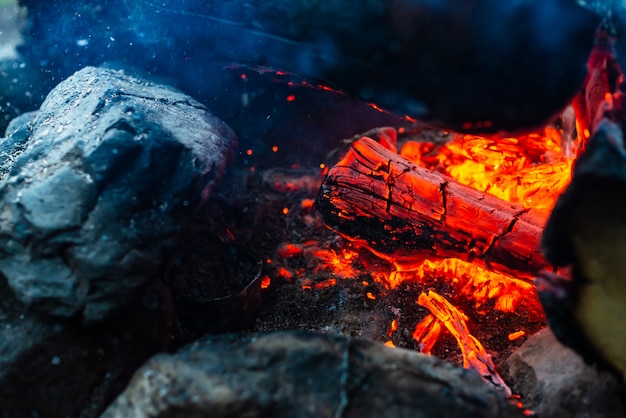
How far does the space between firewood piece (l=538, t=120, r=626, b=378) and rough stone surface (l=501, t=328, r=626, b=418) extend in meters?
0.23

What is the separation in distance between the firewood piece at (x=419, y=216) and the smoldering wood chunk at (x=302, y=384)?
3.35 feet

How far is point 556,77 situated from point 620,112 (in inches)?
13.8

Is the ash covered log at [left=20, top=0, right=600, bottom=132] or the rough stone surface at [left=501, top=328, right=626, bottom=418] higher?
the ash covered log at [left=20, top=0, right=600, bottom=132]

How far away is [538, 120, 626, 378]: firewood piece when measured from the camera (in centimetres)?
176

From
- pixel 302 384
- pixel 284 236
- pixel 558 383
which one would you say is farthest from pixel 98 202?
pixel 558 383

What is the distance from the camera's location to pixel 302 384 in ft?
6.25

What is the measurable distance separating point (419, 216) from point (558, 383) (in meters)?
1.23

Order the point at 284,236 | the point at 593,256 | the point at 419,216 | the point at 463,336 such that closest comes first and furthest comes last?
the point at 593,256, the point at 463,336, the point at 419,216, the point at 284,236

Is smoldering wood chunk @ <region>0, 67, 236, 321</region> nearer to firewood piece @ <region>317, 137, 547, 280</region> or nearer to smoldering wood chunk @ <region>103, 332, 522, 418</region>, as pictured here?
smoldering wood chunk @ <region>103, 332, 522, 418</region>

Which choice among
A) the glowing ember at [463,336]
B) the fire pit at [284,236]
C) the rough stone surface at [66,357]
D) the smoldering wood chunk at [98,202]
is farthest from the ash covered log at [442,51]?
the rough stone surface at [66,357]

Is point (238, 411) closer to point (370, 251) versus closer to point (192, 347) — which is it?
point (192, 347)

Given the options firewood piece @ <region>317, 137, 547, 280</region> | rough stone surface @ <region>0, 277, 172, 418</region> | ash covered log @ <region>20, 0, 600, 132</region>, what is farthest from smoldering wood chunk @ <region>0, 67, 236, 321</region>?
firewood piece @ <region>317, 137, 547, 280</region>

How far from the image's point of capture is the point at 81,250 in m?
2.11

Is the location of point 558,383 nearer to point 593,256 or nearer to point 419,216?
point 593,256
